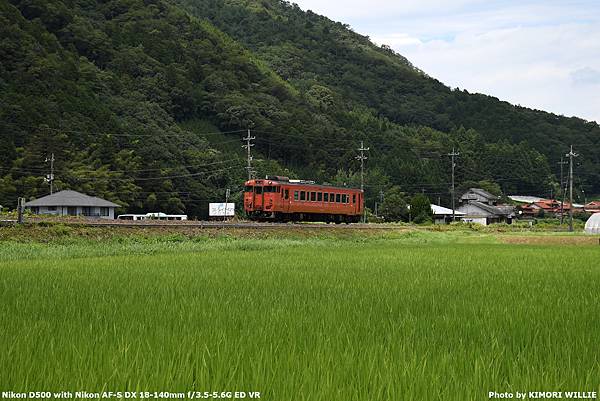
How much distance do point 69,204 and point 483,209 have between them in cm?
4813

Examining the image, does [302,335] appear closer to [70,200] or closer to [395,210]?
[70,200]

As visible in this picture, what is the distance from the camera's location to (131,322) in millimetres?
5289

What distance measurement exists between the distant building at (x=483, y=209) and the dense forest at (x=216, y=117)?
612 cm

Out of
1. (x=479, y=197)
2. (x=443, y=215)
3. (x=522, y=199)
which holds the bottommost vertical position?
(x=443, y=215)

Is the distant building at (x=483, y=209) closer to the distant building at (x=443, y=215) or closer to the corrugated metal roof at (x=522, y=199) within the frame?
the distant building at (x=443, y=215)

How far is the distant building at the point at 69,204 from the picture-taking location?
151 feet

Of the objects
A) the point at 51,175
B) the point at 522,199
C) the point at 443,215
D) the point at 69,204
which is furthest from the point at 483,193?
the point at 69,204

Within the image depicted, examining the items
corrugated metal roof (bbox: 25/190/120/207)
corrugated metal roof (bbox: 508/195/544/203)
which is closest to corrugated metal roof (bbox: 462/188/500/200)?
corrugated metal roof (bbox: 508/195/544/203)

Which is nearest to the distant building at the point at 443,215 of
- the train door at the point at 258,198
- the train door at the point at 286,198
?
the train door at the point at 286,198

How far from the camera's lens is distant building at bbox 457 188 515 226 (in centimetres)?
7619

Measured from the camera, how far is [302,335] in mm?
4730

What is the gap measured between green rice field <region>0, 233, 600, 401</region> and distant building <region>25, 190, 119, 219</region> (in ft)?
126

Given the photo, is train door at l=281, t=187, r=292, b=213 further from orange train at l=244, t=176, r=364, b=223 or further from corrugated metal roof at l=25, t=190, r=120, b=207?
corrugated metal roof at l=25, t=190, r=120, b=207

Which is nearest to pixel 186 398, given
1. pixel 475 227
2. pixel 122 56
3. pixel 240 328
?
pixel 240 328
